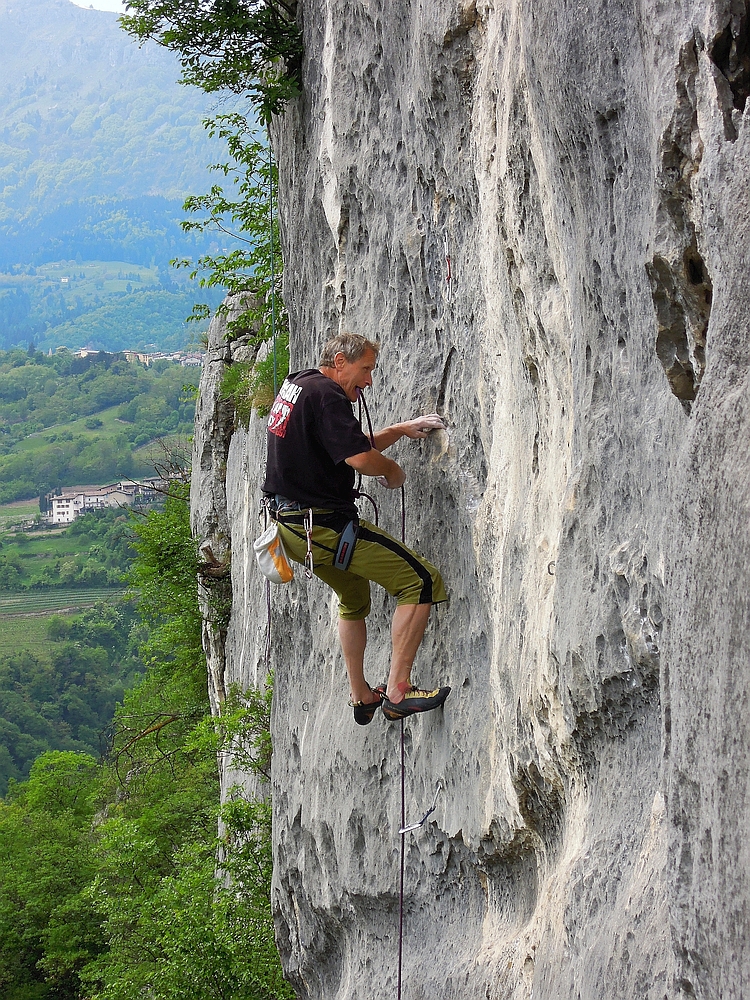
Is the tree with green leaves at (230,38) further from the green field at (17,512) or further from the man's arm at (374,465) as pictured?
the green field at (17,512)

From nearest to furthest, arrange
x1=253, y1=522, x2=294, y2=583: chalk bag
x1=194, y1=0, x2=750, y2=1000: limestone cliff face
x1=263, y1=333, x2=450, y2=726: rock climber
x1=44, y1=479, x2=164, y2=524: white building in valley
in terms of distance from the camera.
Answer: x1=194, y1=0, x2=750, y2=1000: limestone cliff face → x1=263, y1=333, x2=450, y2=726: rock climber → x1=253, y1=522, x2=294, y2=583: chalk bag → x1=44, y1=479, x2=164, y2=524: white building in valley

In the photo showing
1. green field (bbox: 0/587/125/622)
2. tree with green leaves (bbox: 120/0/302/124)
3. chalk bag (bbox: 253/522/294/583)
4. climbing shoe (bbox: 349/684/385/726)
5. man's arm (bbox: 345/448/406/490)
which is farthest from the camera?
green field (bbox: 0/587/125/622)

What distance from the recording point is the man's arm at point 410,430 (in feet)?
18.2

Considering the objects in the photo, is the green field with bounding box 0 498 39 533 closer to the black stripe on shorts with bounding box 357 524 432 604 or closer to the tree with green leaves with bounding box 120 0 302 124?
the tree with green leaves with bounding box 120 0 302 124

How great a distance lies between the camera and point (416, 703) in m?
5.66

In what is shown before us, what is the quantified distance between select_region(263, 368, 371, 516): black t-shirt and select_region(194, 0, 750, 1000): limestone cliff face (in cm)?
56

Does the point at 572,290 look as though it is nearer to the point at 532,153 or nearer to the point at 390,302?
the point at 532,153

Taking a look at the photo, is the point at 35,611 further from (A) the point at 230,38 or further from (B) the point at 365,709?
(B) the point at 365,709

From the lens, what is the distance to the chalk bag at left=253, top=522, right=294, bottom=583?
19.5 ft

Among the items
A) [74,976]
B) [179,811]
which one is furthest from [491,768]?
[74,976]

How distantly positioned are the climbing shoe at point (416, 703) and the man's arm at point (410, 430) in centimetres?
150

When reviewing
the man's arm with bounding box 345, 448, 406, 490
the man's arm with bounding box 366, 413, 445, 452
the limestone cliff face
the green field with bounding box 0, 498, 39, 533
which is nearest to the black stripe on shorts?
the limestone cliff face

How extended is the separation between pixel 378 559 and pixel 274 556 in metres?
0.74

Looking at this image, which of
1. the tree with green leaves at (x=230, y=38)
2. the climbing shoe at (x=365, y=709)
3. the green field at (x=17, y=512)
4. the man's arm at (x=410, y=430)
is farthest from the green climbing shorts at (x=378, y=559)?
the green field at (x=17, y=512)
